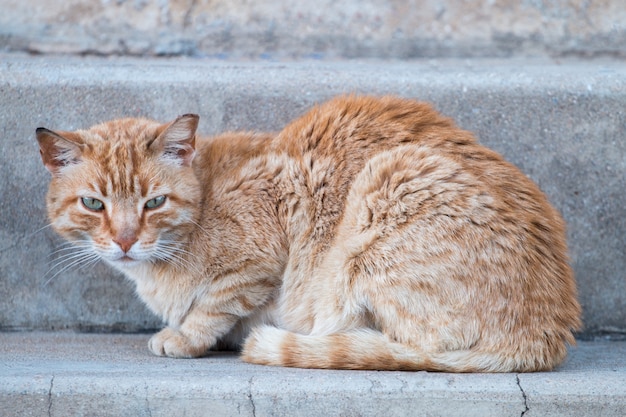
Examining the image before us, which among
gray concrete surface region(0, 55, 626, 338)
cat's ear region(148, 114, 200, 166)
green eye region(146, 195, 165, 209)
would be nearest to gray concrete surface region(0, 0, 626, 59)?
gray concrete surface region(0, 55, 626, 338)

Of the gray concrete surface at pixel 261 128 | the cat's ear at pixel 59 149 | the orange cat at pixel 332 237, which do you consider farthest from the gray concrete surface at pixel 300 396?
the gray concrete surface at pixel 261 128

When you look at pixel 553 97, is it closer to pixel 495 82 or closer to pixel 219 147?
pixel 495 82

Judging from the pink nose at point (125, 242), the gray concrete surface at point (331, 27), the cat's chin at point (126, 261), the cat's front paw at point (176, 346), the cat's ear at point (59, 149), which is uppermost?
the gray concrete surface at point (331, 27)

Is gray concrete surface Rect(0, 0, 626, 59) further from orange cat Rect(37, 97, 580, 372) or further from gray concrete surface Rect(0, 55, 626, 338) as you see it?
orange cat Rect(37, 97, 580, 372)

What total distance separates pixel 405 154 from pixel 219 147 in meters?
0.87

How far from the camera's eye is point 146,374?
117 inches

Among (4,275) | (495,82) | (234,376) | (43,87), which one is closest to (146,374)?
(234,376)

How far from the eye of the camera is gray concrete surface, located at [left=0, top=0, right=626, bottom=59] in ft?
15.5

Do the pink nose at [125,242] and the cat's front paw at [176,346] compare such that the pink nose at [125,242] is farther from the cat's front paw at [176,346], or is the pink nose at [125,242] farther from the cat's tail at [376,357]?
the cat's tail at [376,357]

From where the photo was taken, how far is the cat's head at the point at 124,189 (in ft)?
10.8

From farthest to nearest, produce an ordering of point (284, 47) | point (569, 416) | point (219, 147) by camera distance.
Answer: point (284, 47) < point (219, 147) < point (569, 416)

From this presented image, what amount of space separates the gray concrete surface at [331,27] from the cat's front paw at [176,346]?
187 cm

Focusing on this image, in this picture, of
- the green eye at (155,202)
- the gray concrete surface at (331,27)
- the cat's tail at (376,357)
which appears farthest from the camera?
Answer: the gray concrete surface at (331,27)

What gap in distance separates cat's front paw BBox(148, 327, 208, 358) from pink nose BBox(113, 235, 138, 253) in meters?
0.48
